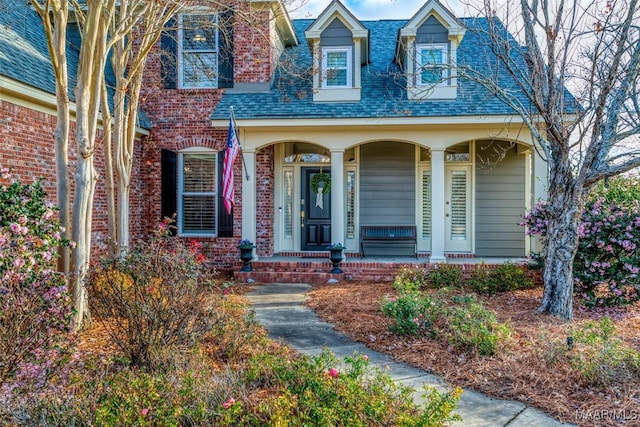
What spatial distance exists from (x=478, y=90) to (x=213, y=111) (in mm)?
5788

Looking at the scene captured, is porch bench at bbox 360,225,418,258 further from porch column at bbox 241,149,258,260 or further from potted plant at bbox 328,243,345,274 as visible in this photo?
porch column at bbox 241,149,258,260

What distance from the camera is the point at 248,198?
970 centimetres

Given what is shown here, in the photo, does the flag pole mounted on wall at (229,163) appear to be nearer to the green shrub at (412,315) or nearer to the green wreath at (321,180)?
the green wreath at (321,180)

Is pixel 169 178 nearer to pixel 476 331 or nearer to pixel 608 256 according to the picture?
pixel 476 331

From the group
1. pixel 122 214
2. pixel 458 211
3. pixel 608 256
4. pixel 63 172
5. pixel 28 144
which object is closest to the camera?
pixel 63 172

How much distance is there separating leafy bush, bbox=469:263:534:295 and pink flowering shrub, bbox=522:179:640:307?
3.59 feet

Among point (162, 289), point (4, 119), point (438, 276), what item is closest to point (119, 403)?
point (162, 289)

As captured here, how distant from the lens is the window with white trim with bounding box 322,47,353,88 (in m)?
10.0

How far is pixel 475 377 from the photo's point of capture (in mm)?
3838

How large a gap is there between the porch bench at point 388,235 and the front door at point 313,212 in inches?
35.0

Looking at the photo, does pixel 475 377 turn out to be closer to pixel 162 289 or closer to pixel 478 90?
pixel 162 289

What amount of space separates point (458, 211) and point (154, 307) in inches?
342

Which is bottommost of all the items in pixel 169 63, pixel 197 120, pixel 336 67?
pixel 197 120

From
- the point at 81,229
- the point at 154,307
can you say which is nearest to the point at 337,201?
the point at 81,229
